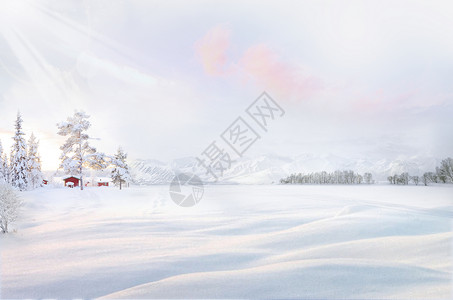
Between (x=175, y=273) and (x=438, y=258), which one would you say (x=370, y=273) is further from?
(x=175, y=273)

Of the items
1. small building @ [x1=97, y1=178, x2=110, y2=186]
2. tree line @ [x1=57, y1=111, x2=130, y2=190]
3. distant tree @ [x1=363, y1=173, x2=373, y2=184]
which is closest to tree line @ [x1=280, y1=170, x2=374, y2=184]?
distant tree @ [x1=363, y1=173, x2=373, y2=184]

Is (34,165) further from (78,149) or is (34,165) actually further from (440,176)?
(440,176)

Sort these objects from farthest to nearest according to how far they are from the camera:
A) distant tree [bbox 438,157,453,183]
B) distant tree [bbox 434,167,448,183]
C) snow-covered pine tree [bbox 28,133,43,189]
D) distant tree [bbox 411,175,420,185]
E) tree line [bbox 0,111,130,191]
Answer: snow-covered pine tree [bbox 28,133,43,189], distant tree [bbox 411,175,420,185], tree line [bbox 0,111,130,191], distant tree [bbox 434,167,448,183], distant tree [bbox 438,157,453,183]

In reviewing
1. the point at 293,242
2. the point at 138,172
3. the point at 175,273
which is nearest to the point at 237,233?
the point at 293,242

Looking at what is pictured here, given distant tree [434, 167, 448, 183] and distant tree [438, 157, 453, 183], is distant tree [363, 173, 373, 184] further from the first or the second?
distant tree [438, 157, 453, 183]

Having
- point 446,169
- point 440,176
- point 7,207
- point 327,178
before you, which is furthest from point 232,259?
point 327,178

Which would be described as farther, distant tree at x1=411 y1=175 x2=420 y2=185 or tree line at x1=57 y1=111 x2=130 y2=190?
distant tree at x1=411 y1=175 x2=420 y2=185

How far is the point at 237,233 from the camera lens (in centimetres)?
875

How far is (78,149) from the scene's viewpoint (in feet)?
71.5

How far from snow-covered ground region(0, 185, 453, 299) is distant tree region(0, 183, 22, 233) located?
22.2 inches

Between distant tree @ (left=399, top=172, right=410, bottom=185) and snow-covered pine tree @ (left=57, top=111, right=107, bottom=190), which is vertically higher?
snow-covered pine tree @ (left=57, top=111, right=107, bottom=190)

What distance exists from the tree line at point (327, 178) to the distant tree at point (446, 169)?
3288 cm

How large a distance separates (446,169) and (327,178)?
41.7 metres

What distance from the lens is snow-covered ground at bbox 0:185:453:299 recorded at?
4605 millimetres
